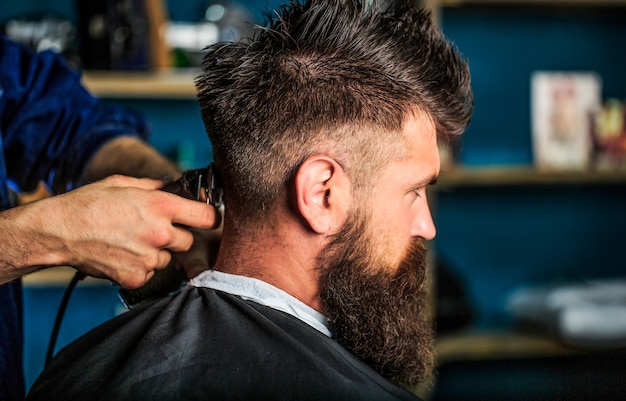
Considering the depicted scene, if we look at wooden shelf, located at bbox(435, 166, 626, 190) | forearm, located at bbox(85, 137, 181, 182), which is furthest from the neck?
wooden shelf, located at bbox(435, 166, 626, 190)

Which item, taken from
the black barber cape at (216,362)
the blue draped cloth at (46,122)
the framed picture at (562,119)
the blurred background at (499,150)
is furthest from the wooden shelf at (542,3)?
the black barber cape at (216,362)

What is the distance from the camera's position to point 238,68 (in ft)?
4.60

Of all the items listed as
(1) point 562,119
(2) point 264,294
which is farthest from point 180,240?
(1) point 562,119

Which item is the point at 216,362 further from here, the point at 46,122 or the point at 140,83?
the point at 140,83

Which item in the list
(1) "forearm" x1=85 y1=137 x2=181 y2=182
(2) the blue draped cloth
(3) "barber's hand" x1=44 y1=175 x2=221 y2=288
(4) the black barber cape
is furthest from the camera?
(2) the blue draped cloth

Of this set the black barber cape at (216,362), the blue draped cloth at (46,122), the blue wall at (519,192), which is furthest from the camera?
the blue wall at (519,192)

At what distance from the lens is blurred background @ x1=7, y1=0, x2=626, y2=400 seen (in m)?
3.08

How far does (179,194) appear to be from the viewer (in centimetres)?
138

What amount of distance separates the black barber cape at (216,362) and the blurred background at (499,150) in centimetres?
184

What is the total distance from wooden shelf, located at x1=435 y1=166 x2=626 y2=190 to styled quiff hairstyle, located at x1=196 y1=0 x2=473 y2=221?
177 centimetres

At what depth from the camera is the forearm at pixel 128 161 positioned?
1.78 meters

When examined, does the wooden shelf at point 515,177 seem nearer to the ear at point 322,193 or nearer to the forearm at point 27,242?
the ear at point 322,193

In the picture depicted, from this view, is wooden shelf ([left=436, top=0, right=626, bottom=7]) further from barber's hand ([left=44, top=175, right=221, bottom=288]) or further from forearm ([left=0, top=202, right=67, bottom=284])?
forearm ([left=0, top=202, right=67, bottom=284])

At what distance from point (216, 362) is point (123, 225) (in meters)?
0.27
